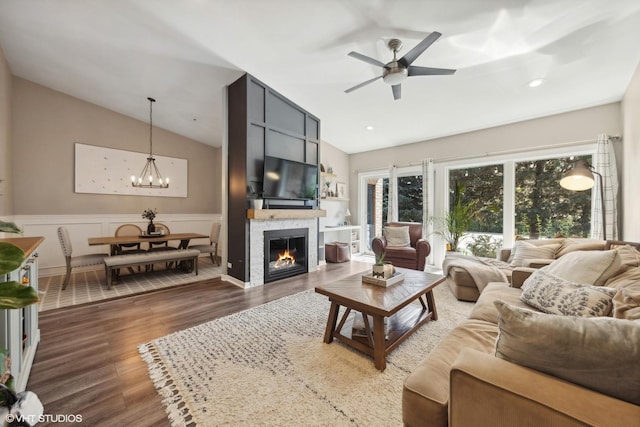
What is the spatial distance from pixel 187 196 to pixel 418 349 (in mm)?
5728

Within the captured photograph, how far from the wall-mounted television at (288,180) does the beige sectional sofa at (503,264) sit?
2486 millimetres

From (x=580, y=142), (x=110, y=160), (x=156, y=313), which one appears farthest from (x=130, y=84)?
(x=580, y=142)

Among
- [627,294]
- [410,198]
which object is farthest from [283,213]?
[627,294]

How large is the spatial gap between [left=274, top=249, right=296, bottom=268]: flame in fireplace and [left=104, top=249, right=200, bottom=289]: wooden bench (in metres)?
1.37

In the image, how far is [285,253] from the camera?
14.1 ft

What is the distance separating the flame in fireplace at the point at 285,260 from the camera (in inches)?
164

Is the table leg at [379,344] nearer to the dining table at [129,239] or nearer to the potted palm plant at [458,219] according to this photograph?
the potted palm plant at [458,219]

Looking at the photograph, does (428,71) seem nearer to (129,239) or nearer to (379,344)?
(379,344)

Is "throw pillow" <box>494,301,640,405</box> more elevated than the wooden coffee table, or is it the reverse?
"throw pillow" <box>494,301,640,405</box>

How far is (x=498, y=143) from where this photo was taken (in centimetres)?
441

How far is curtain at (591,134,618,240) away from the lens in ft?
11.0

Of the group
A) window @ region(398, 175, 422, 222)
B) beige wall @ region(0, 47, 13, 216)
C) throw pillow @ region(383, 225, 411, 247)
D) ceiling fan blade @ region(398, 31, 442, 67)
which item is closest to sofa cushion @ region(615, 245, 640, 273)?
ceiling fan blade @ region(398, 31, 442, 67)

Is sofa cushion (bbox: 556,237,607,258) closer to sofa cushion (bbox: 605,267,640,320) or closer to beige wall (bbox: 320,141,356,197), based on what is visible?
sofa cushion (bbox: 605,267,640,320)

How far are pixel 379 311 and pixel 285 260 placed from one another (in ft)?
9.04
